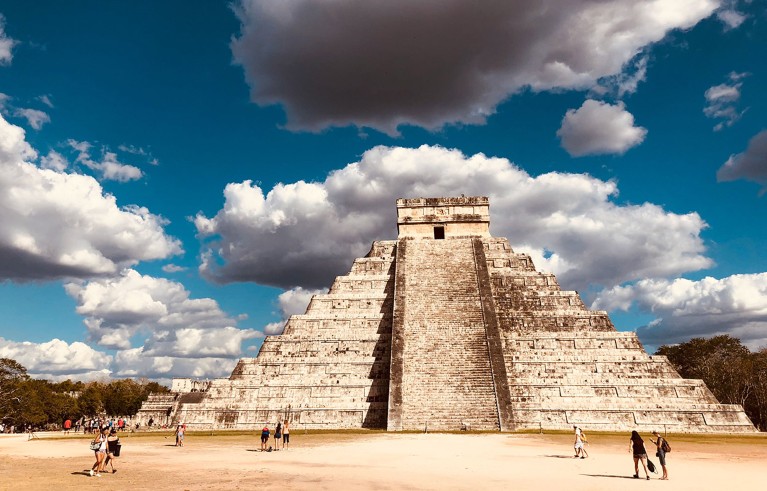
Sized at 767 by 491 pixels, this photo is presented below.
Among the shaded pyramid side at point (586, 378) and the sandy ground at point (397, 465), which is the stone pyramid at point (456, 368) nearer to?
the shaded pyramid side at point (586, 378)

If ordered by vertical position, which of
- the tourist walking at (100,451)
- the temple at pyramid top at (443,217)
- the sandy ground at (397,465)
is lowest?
the sandy ground at (397,465)

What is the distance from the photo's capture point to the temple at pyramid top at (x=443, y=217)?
3416 cm

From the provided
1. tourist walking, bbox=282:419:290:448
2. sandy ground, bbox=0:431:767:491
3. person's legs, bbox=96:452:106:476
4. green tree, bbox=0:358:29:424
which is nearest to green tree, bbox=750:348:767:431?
sandy ground, bbox=0:431:767:491

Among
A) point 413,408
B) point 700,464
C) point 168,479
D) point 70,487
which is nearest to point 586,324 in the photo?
point 413,408

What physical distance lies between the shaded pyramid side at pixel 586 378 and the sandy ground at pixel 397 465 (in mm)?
2070

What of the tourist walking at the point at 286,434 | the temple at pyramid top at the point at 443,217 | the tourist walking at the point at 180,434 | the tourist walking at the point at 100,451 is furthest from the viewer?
the temple at pyramid top at the point at 443,217

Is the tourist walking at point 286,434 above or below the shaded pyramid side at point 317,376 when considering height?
below

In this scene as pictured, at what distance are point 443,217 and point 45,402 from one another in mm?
41292

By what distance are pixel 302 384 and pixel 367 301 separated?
620cm

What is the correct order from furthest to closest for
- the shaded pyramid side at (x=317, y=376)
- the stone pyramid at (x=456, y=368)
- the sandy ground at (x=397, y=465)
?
the shaded pyramid side at (x=317, y=376), the stone pyramid at (x=456, y=368), the sandy ground at (x=397, y=465)

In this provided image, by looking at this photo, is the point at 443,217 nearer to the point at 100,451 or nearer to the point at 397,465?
the point at 397,465

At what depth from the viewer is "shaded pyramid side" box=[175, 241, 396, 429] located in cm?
2278

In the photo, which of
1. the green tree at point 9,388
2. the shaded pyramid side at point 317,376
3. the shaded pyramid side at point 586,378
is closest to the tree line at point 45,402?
the green tree at point 9,388

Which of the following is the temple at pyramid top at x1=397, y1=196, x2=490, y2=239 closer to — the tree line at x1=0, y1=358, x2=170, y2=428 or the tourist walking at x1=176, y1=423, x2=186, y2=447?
the tourist walking at x1=176, y1=423, x2=186, y2=447
